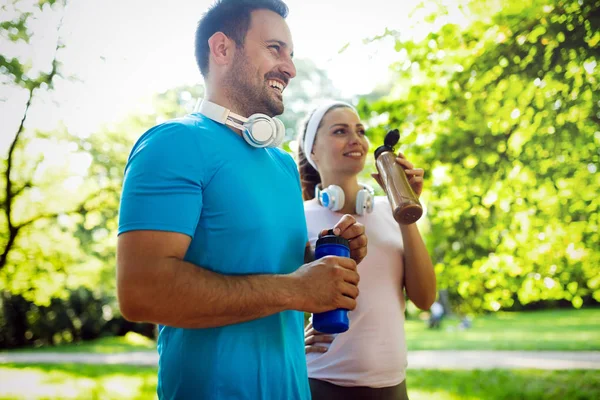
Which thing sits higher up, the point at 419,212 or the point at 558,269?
the point at 419,212

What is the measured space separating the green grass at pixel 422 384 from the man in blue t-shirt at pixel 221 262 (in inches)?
125

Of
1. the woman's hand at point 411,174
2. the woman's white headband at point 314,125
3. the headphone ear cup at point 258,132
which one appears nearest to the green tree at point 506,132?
the woman's white headband at point 314,125

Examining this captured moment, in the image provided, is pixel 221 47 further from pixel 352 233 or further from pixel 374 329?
pixel 374 329

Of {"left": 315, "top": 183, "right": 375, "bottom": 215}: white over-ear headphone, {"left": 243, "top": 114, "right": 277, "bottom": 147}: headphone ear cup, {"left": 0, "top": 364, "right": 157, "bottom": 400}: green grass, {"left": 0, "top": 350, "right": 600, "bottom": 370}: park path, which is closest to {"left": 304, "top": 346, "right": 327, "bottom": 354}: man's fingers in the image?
{"left": 315, "top": 183, "right": 375, "bottom": 215}: white over-ear headphone

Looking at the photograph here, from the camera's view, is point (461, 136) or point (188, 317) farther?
point (461, 136)

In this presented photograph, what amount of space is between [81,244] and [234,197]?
558 cm

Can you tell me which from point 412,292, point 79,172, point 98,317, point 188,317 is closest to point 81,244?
point 79,172

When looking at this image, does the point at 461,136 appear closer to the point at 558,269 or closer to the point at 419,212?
the point at 558,269

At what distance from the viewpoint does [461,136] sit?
90.2 inches

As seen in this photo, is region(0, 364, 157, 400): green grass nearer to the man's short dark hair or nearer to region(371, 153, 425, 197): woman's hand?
region(371, 153, 425, 197): woman's hand

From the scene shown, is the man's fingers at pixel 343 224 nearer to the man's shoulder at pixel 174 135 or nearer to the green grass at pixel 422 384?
the man's shoulder at pixel 174 135

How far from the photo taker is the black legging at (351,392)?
3.80ft

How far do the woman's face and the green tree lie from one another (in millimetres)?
769

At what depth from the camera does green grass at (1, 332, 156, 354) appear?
736 centimetres
